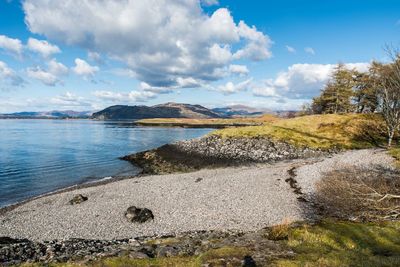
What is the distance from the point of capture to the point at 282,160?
61.9m

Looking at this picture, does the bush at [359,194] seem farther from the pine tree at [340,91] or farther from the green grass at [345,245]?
the pine tree at [340,91]

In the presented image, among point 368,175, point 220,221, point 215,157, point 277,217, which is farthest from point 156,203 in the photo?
point 215,157

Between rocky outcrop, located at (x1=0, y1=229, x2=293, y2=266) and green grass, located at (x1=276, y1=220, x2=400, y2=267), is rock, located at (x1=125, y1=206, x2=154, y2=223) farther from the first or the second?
green grass, located at (x1=276, y1=220, x2=400, y2=267)

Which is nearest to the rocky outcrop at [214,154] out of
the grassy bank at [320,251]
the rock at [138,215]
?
the rock at [138,215]

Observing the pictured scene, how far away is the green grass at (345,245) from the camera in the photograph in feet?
39.7

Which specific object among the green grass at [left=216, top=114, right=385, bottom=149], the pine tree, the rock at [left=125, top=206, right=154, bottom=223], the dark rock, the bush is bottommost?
the dark rock

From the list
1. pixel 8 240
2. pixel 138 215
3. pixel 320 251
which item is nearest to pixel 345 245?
pixel 320 251

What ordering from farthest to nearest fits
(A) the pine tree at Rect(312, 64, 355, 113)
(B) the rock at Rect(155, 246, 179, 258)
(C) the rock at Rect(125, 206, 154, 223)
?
(A) the pine tree at Rect(312, 64, 355, 113), (C) the rock at Rect(125, 206, 154, 223), (B) the rock at Rect(155, 246, 179, 258)

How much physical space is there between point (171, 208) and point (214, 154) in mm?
37462

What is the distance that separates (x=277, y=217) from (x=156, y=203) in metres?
12.8

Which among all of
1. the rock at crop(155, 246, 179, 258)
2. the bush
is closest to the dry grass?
the rock at crop(155, 246, 179, 258)

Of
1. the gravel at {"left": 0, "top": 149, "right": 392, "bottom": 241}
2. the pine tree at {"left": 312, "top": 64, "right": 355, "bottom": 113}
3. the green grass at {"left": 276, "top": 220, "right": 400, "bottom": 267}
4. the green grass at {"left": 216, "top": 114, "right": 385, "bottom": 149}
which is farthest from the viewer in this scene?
the pine tree at {"left": 312, "top": 64, "right": 355, "bottom": 113}

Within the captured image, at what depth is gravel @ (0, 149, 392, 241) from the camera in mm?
26125

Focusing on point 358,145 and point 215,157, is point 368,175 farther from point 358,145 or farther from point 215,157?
point 358,145
